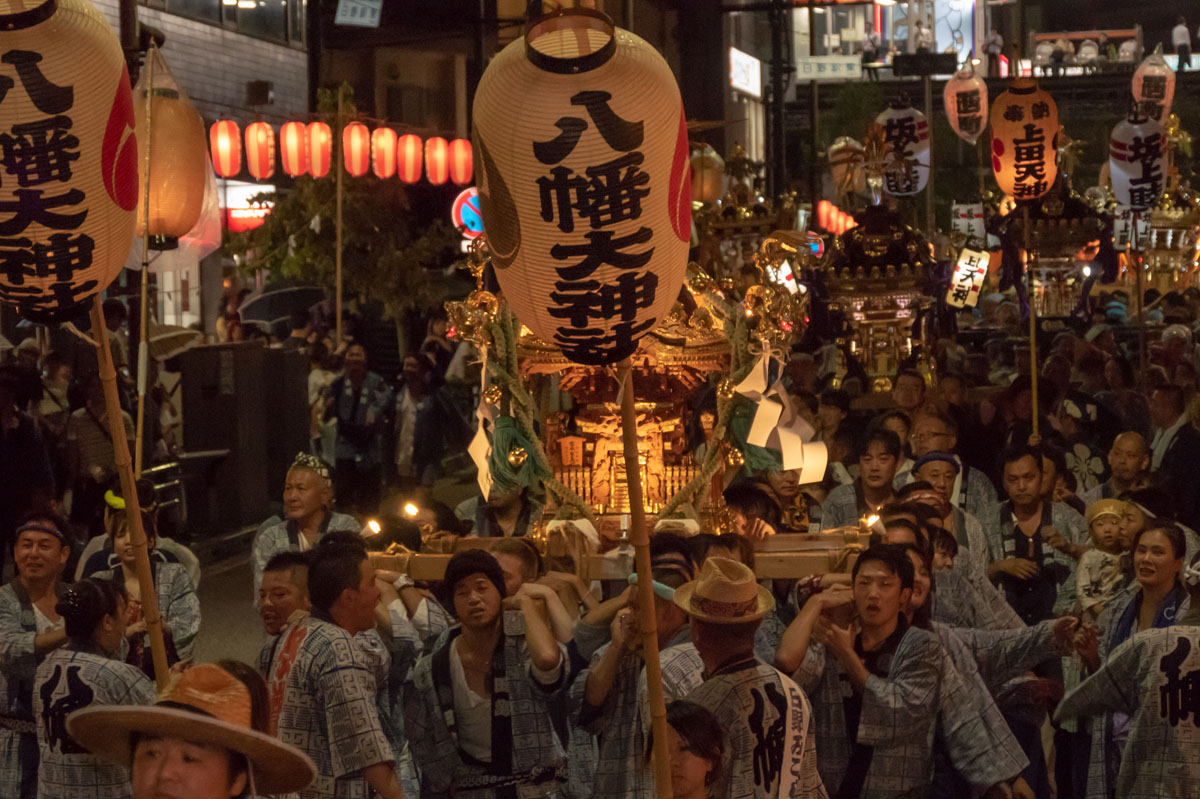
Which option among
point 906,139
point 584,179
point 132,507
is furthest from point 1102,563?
point 906,139

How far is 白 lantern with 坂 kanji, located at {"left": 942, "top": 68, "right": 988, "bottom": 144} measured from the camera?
1681cm

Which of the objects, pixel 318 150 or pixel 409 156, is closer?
pixel 318 150

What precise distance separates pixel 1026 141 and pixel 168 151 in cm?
870

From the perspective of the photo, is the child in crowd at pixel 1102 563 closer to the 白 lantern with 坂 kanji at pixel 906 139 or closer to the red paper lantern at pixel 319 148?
the 白 lantern with 坂 kanji at pixel 906 139

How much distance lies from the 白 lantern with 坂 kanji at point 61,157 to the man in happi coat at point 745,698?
2070 millimetres

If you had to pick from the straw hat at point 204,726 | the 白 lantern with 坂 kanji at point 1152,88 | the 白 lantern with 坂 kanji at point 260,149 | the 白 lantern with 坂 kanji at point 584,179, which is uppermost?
the 白 lantern with 坂 kanji at point 1152,88

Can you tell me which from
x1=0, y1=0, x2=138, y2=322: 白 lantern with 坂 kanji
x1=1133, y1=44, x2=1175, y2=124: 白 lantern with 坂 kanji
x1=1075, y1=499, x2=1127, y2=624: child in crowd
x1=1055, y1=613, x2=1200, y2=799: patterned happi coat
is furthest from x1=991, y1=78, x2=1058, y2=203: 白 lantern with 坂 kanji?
x1=0, y1=0, x2=138, y2=322: 白 lantern with 坂 kanji

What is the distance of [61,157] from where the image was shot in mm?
4418

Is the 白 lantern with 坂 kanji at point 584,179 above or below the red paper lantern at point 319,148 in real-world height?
below

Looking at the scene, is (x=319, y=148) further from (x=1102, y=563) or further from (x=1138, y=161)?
(x=1102, y=563)

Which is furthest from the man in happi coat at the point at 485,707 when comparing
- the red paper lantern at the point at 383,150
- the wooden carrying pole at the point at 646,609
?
the red paper lantern at the point at 383,150

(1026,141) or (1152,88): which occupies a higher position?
(1152,88)

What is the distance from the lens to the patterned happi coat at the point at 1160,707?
4.95 m

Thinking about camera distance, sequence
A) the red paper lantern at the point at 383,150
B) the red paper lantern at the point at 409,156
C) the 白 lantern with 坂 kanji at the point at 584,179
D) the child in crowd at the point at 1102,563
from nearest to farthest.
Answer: the 白 lantern with 坂 kanji at the point at 584,179 → the child in crowd at the point at 1102,563 → the red paper lantern at the point at 383,150 → the red paper lantern at the point at 409,156
